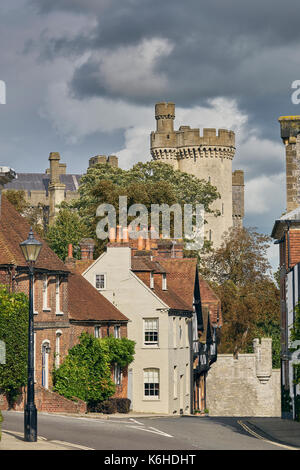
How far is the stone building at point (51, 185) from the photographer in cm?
13000

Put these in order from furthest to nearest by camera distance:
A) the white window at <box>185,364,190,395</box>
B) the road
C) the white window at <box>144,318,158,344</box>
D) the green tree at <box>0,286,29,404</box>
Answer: the white window at <box>185,364,190,395</box>, the white window at <box>144,318,158,344</box>, the green tree at <box>0,286,29,404</box>, the road

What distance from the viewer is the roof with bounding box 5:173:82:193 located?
16231 centimetres

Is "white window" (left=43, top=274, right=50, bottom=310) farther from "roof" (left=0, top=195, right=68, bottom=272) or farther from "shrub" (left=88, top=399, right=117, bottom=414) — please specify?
"shrub" (left=88, top=399, right=117, bottom=414)

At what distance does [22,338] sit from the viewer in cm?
4041

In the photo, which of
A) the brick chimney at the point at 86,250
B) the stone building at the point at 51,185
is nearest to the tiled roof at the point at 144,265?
the brick chimney at the point at 86,250

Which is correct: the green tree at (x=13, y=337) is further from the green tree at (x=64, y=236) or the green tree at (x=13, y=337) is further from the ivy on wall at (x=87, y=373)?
the green tree at (x=64, y=236)

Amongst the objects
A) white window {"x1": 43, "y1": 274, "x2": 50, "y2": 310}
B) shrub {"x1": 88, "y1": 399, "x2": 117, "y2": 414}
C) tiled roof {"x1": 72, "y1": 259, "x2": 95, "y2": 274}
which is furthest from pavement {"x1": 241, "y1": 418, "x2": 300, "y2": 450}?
tiled roof {"x1": 72, "y1": 259, "x2": 95, "y2": 274}

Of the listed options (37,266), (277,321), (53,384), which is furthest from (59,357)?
(277,321)

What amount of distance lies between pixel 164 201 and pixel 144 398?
30.9 meters

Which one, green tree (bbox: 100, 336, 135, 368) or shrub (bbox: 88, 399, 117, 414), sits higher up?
green tree (bbox: 100, 336, 135, 368)

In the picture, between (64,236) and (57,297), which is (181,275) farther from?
(64,236)

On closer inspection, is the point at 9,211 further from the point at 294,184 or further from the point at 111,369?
the point at 294,184

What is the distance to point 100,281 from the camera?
56.8 m

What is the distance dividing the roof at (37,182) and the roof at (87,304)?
107 m
